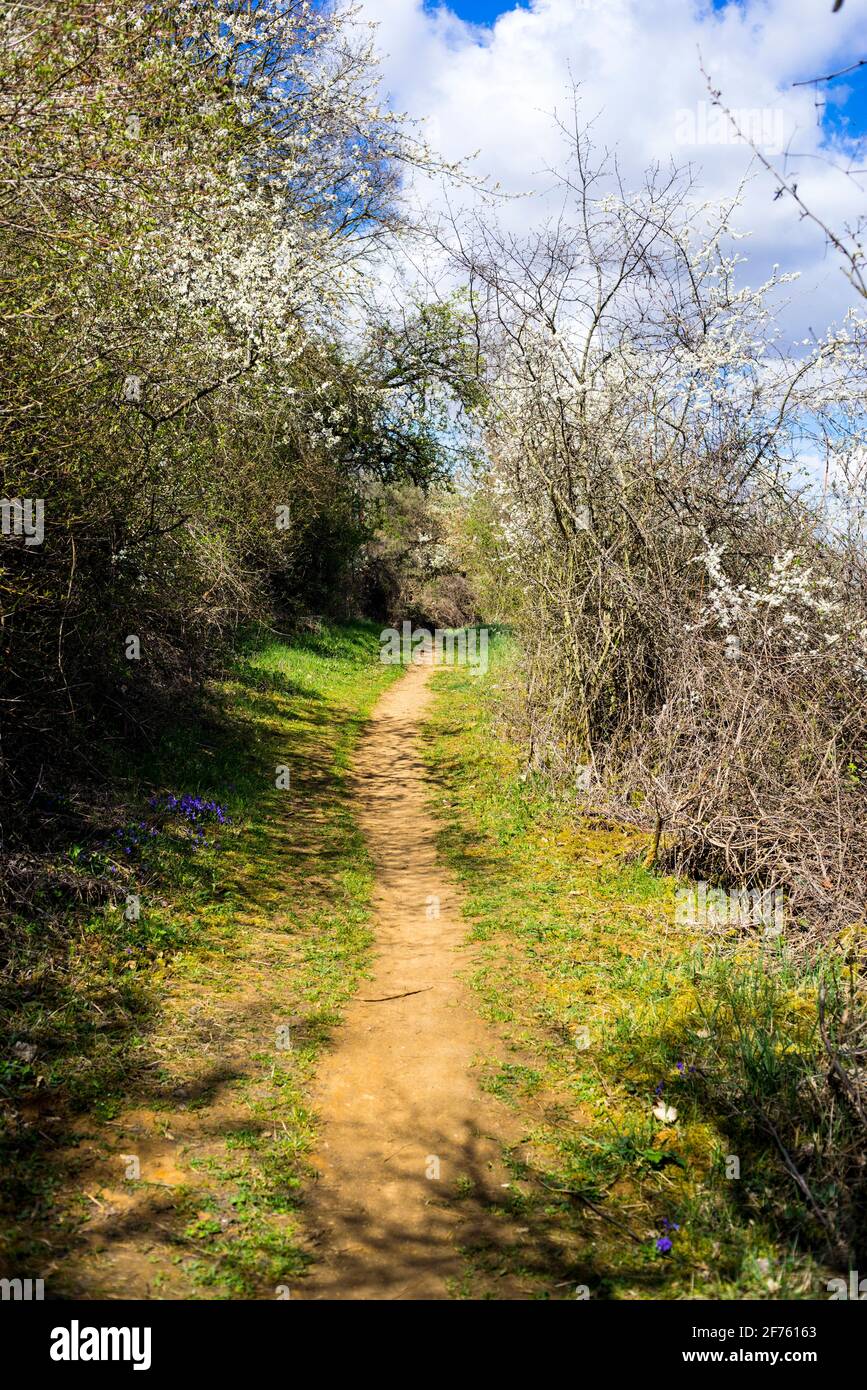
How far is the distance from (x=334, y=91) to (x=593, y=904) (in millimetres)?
13286

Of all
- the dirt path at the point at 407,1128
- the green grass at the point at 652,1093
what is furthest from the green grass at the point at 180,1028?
the green grass at the point at 652,1093

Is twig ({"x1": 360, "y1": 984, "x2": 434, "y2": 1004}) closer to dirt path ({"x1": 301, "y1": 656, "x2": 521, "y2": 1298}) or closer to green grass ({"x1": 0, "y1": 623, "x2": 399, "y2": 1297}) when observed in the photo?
dirt path ({"x1": 301, "y1": 656, "x2": 521, "y2": 1298})

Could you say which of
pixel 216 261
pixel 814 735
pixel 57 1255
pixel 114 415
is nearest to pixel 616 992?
pixel 814 735

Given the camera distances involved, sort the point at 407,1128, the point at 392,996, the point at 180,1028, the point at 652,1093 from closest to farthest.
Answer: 1. the point at 407,1128
2. the point at 652,1093
3. the point at 180,1028
4. the point at 392,996

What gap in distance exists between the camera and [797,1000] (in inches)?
185

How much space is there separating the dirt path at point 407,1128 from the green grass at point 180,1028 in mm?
153

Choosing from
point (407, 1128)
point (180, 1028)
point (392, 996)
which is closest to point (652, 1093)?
point (407, 1128)

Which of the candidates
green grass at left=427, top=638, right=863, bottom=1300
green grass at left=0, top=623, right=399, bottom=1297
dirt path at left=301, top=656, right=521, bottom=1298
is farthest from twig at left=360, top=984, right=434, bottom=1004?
green grass at left=427, top=638, right=863, bottom=1300

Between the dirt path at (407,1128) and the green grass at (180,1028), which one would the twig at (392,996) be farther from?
the green grass at (180,1028)

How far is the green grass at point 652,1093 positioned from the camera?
11.0 feet

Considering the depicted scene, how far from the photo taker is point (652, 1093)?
4.32m

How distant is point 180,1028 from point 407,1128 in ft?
4.79

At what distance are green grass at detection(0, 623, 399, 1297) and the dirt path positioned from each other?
0.50 feet

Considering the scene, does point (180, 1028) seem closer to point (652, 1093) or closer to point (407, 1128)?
point (407, 1128)
